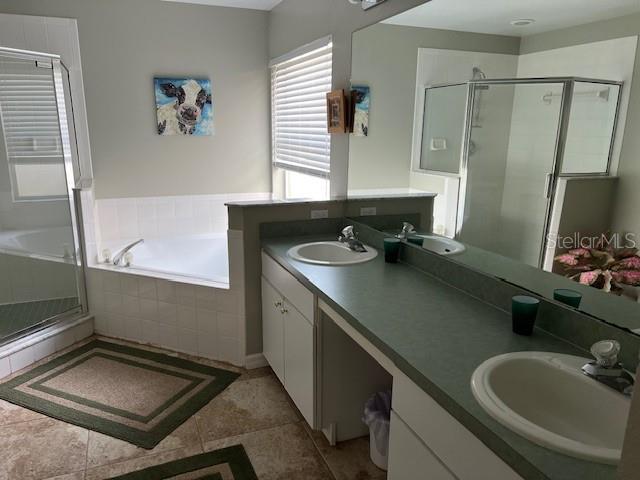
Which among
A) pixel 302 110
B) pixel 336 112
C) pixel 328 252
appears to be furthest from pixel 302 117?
pixel 328 252

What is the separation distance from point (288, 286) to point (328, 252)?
0.42m

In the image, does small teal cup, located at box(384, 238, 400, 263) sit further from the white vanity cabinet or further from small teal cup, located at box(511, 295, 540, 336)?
small teal cup, located at box(511, 295, 540, 336)

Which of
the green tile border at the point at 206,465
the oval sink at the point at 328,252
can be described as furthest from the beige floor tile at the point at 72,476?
the oval sink at the point at 328,252

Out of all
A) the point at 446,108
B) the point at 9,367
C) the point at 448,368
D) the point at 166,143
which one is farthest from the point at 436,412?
the point at 166,143

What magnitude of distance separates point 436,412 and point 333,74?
2228mm

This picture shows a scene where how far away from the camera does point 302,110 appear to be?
3592mm

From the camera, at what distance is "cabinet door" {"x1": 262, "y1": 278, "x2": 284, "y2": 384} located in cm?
246

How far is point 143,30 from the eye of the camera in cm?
367

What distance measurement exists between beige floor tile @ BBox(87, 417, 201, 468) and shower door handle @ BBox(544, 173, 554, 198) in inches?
72.6

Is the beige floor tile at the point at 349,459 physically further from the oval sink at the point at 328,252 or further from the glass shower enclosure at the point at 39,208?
the glass shower enclosure at the point at 39,208

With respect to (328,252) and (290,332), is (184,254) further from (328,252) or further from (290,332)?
(290,332)

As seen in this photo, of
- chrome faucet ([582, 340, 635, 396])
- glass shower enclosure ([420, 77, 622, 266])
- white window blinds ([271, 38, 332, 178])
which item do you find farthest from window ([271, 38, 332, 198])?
chrome faucet ([582, 340, 635, 396])

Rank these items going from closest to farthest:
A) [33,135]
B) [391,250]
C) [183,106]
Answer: [391,250], [33,135], [183,106]

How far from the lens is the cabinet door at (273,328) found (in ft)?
8.07
